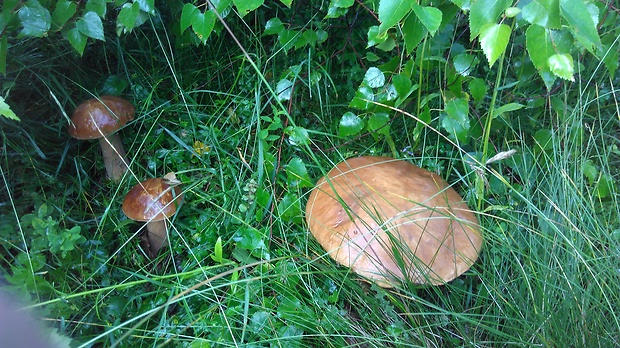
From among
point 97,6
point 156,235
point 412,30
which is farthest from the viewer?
point 156,235

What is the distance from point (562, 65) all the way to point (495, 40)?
15 centimetres

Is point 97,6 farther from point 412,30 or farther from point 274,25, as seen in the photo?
point 412,30

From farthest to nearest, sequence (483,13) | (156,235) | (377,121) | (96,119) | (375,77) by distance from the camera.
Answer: (156,235) < (96,119) < (377,121) < (375,77) < (483,13)

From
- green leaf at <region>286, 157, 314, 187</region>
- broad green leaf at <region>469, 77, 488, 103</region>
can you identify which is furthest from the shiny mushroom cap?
broad green leaf at <region>469, 77, 488, 103</region>

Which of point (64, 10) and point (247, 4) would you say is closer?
point (247, 4)

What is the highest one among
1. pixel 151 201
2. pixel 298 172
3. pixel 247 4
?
pixel 247 4

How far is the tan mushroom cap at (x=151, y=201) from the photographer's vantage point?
166 cm

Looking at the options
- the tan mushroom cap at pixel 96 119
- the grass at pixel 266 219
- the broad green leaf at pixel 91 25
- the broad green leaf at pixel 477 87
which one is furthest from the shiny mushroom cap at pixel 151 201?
the broad green leaf at pixel 477 87

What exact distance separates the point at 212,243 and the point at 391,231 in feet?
2.78

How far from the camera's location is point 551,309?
1.18 metres

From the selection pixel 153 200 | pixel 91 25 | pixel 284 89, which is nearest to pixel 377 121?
pixel 284 89

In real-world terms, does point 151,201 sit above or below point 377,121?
below

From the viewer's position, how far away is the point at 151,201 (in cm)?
166

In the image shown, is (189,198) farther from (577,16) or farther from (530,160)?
(577,16)
